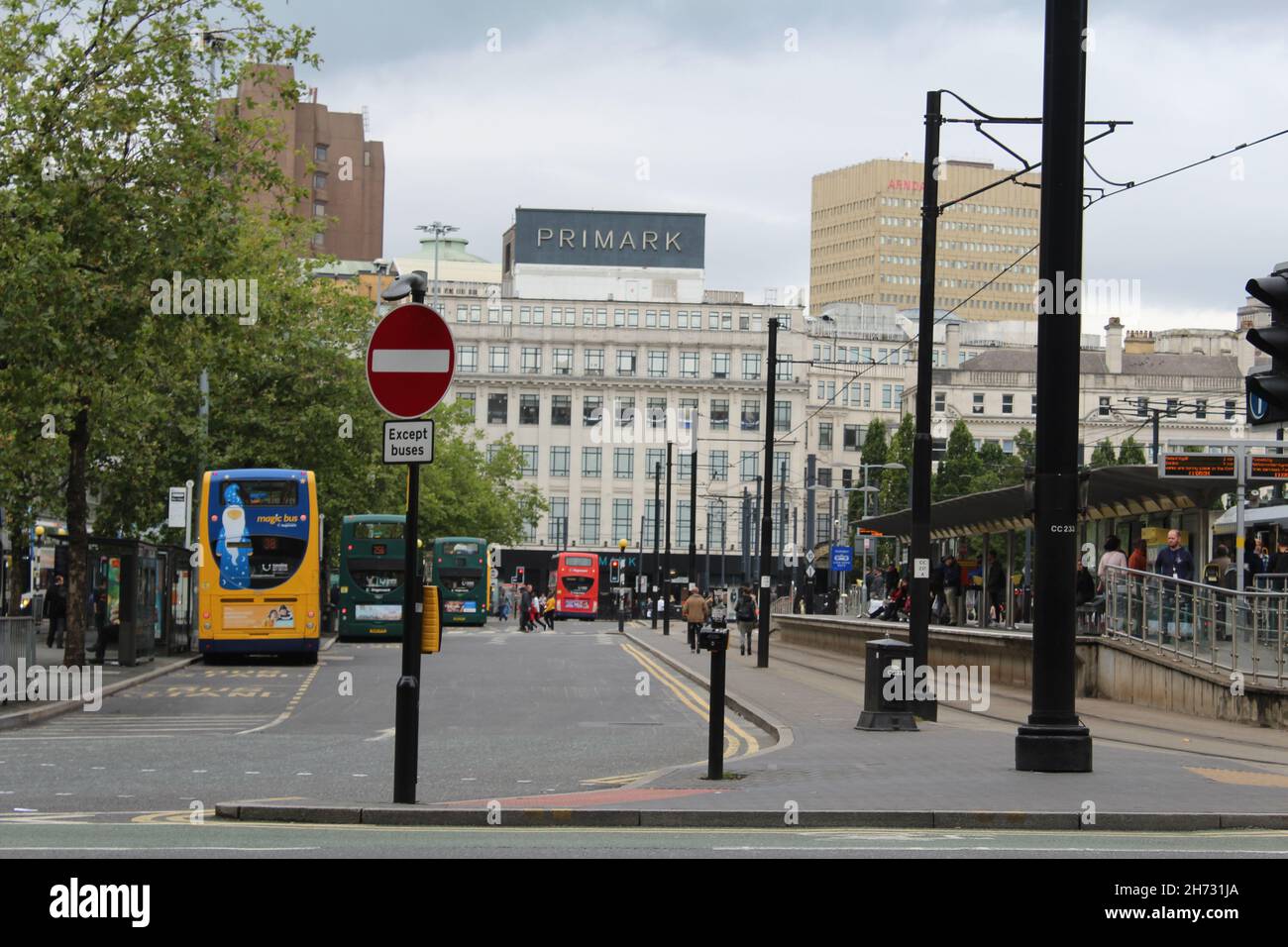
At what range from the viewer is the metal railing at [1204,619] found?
2123 centimetres

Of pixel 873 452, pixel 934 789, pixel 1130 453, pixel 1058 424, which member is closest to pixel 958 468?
pixel 873 452

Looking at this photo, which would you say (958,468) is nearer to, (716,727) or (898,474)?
(898,474)

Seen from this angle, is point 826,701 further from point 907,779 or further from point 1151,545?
point 907,779

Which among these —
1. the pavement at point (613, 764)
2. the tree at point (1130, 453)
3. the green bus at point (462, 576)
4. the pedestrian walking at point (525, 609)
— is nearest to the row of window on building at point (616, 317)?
the tree at point (1130, 453)

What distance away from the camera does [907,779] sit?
48.0 feet

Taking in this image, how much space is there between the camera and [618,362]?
132 metres

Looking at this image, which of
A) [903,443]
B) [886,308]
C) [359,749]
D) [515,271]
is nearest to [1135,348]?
[886,308]

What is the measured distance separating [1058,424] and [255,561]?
85.6ft

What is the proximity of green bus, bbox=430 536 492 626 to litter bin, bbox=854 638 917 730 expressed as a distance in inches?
2044

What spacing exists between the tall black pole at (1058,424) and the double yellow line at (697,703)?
3014 millimetres

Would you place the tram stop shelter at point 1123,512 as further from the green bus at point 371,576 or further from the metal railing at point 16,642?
the green bus at point 371,576

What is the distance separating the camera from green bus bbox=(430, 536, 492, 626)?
7244 cm

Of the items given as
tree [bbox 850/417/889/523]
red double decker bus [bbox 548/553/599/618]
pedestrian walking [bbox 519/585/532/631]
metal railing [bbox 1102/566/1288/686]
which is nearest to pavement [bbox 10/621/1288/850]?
metal railing [bbox 1102/566/1288/686]
